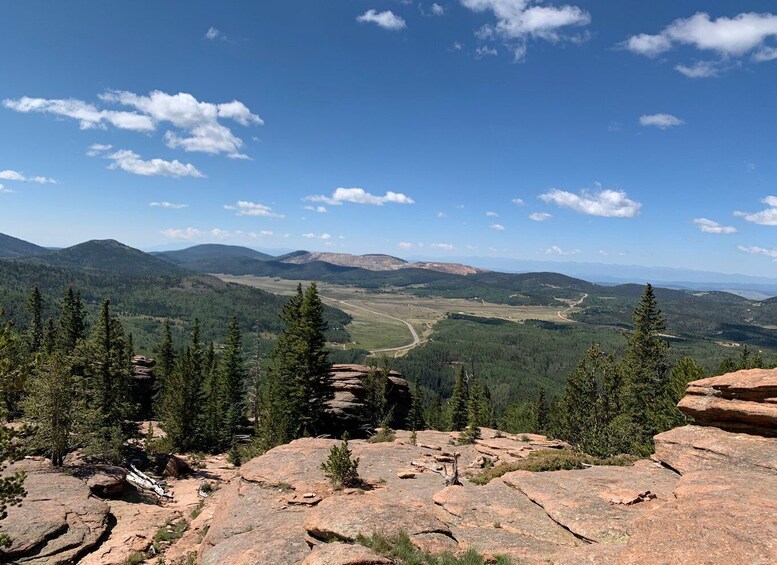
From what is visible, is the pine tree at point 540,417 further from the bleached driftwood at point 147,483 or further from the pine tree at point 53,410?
the pine tree at point 53,410

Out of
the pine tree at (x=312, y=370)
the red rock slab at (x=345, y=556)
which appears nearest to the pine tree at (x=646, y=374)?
the pine tree at (x=312, y=370)

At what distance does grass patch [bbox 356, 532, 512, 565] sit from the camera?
49.3 feet

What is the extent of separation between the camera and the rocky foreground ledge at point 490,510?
46.9ft

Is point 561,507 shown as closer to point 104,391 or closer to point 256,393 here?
point 104,391

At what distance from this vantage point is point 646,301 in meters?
55.1

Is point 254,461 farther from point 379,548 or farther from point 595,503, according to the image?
point 595,503

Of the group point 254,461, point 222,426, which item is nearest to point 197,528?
point 254,461

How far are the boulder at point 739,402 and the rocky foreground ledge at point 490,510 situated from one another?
0.08 meters

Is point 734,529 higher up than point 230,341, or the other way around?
point 734,529

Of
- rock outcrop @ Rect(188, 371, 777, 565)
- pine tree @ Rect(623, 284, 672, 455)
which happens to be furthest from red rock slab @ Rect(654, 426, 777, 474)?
pine tree @ Rect(623, 284, 672, 455)

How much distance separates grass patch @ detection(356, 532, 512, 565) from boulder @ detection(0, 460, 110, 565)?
16.4m

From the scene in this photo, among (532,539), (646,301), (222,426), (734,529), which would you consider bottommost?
(222,426)

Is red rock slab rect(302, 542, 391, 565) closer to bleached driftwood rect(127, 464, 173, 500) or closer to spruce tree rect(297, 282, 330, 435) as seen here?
bleached driftwood rect(127, 464, 173, 500)

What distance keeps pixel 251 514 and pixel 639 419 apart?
4760cm
